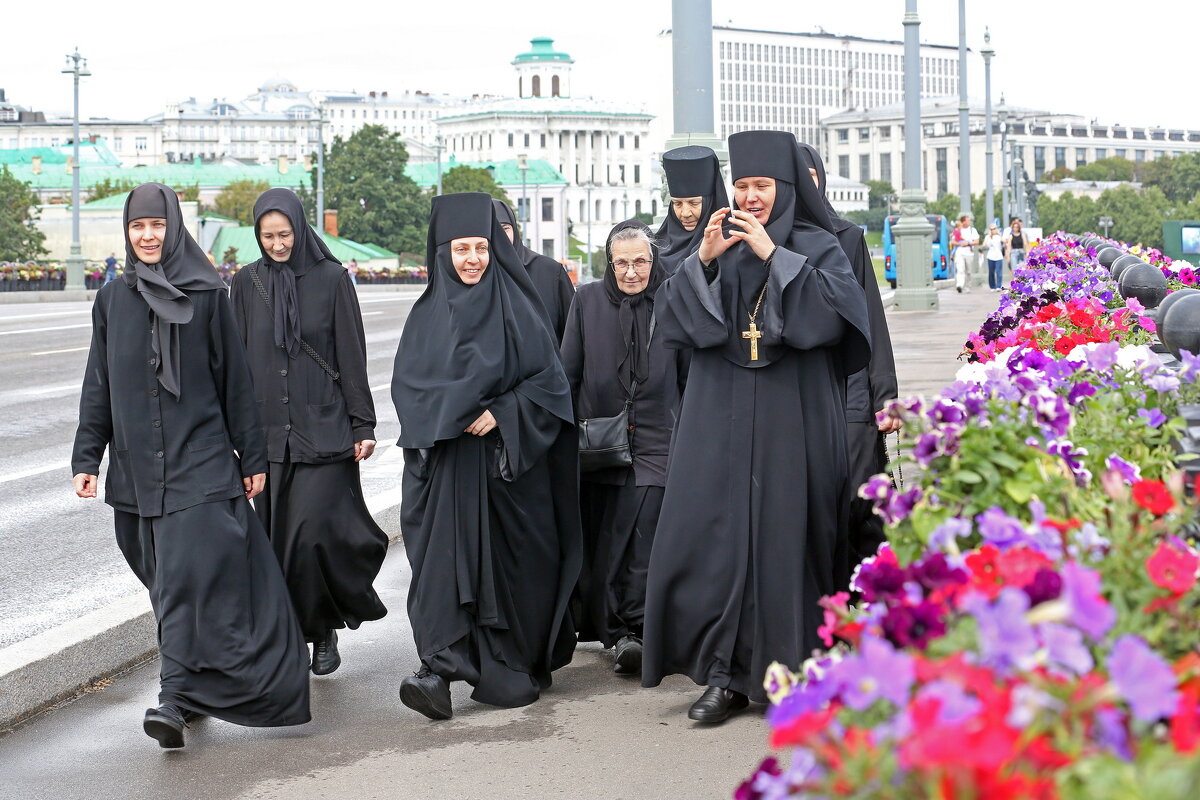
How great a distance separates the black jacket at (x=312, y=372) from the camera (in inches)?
245

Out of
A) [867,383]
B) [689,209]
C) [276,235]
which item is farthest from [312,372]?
[867,383]

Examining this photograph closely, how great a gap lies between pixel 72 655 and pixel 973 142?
Result: 175459mm

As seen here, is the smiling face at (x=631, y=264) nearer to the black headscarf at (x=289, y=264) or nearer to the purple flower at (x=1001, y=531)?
the black headscarf at (x=289, y=264)

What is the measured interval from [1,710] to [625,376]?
8.24ft

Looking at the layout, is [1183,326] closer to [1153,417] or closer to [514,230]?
[1153,417]

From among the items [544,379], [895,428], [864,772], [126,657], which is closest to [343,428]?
[544,379]

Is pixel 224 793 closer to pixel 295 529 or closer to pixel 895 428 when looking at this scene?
pixel 295 529

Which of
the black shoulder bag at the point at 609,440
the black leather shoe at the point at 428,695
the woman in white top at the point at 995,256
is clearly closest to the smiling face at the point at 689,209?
the black shoulder bag at the point at 609,440

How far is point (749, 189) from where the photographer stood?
5398mm

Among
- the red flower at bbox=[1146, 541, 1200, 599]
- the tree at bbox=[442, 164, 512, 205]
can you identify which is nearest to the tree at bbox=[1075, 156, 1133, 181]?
the tree at bbox=[442, 164, 512, 205]

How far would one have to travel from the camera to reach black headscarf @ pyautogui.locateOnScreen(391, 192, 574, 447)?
579 centimetres

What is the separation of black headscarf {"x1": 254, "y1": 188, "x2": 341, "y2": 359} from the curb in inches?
50.4

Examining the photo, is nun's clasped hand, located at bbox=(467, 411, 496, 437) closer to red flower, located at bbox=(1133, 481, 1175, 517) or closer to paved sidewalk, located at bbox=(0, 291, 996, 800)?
paved sidewalk, located at bbox=(0, 291, 996, 800)

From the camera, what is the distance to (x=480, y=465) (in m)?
5.84
